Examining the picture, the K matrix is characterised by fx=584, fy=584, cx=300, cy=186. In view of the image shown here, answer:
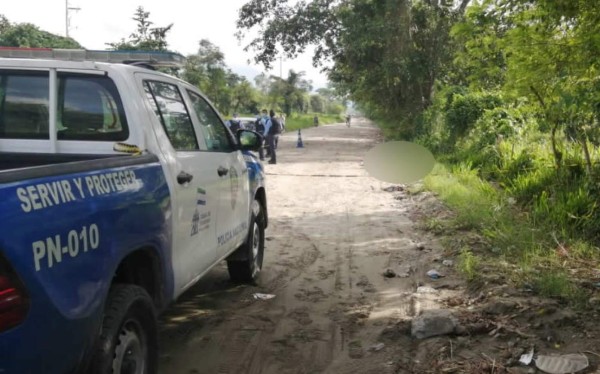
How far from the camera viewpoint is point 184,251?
3594 mm

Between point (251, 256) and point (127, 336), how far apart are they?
115 inches

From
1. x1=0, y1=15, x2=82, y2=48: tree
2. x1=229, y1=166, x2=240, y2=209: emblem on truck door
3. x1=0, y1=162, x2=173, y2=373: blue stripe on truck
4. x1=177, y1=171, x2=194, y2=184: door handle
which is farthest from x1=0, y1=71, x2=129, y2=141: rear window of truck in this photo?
x1=0, y1=15, x2=82, y2=48: tree

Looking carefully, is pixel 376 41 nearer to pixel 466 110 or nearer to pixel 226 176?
pixel 466 110

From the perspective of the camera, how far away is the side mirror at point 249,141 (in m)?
5.21

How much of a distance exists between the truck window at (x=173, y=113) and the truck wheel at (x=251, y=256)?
1.57 metres

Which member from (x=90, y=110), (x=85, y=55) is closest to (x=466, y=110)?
(x=85, y=55)

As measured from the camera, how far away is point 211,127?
4.78 m

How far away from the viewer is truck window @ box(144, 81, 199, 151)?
374 cm

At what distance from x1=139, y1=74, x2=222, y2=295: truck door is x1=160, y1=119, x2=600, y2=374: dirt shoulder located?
660mm

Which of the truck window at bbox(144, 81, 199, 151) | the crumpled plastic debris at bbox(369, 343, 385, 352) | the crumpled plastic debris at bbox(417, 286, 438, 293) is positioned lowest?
the crumpled plastic debris at bbox(369, 343, 385, 352)

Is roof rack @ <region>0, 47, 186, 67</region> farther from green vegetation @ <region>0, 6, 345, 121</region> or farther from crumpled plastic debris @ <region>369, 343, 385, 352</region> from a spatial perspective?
green vegetation @ <region>0, 6, 345, 121</region>

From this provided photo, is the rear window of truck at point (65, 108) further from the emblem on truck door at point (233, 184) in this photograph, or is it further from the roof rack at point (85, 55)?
the emblem on truck door at point (233, 184)

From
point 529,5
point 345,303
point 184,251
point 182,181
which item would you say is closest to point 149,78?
point 182,181

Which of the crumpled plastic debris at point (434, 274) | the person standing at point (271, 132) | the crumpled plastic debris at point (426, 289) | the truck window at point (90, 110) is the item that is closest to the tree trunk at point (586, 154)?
the crumpled plastic debris at point (434, 274)
